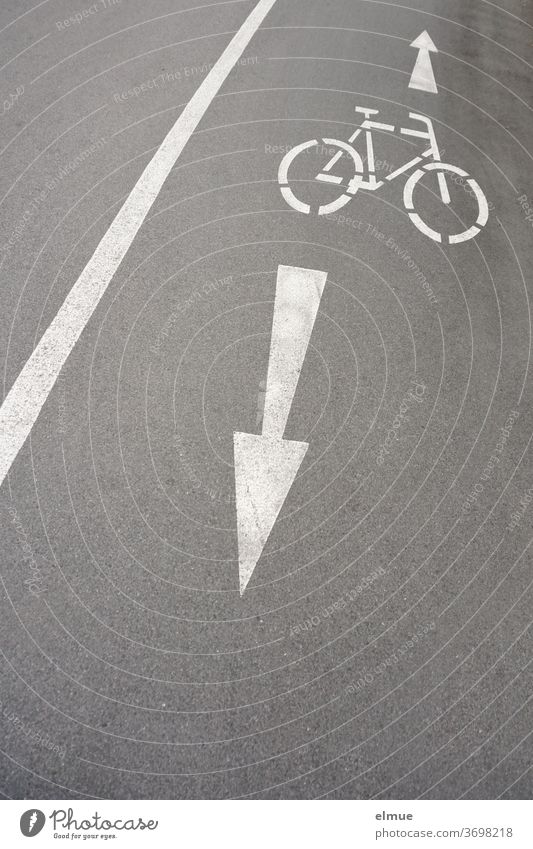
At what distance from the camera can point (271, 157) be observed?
6.16m

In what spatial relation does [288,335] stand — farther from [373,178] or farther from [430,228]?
[373,178]

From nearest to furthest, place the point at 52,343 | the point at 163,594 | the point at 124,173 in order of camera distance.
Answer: the point at 163,594, the point at 52,343, the point at 124,173

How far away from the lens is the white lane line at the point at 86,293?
13.6ft

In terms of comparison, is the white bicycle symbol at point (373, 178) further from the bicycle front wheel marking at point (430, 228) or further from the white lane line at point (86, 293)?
the white lane line at point (86, 293)

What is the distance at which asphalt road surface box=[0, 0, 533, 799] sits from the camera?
128 inches

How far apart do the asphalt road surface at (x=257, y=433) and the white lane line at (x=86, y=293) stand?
0.06 metres

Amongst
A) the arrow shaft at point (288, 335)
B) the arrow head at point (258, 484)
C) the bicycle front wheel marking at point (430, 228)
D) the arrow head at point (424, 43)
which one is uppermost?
the arrow head at point (424, 43)

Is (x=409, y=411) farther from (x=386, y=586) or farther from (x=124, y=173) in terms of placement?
(x=124, y=173)

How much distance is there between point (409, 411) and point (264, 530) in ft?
4.34
